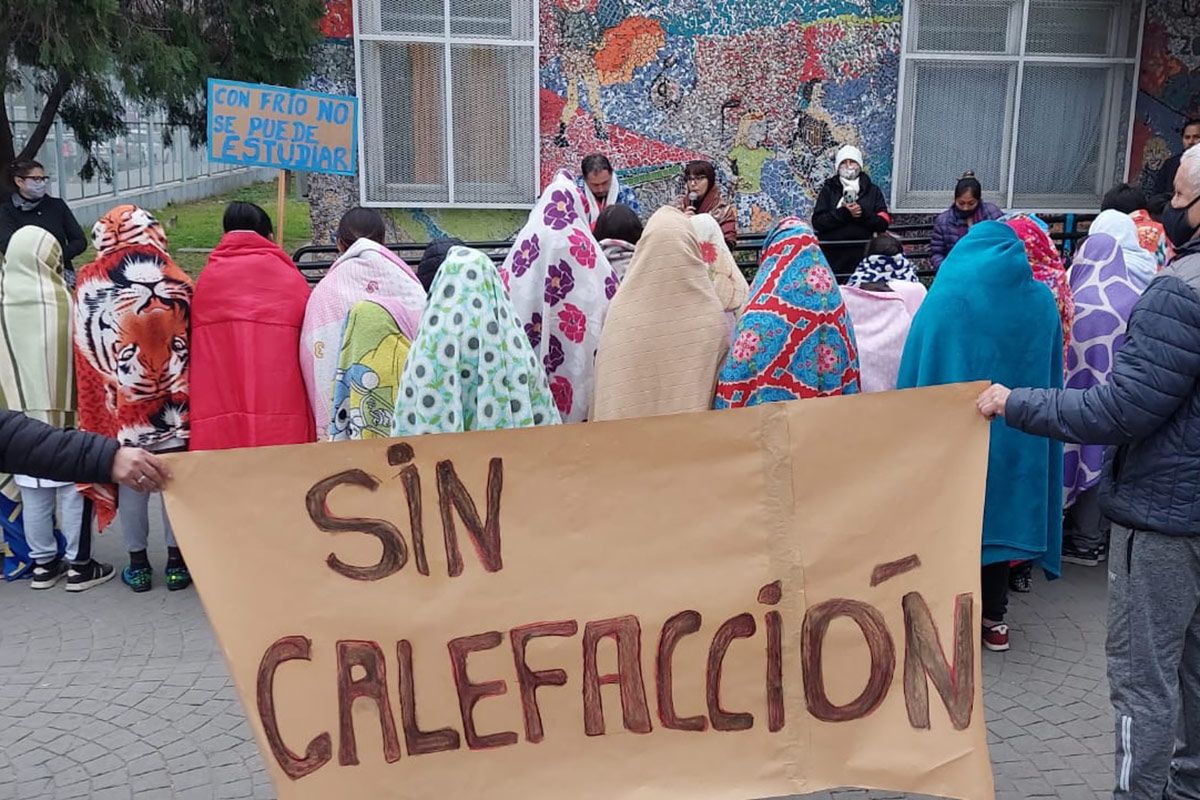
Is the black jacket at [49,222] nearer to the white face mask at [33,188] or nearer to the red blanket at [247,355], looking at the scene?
the white face mask at [33,188]

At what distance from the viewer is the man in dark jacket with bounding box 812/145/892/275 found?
8320 mm

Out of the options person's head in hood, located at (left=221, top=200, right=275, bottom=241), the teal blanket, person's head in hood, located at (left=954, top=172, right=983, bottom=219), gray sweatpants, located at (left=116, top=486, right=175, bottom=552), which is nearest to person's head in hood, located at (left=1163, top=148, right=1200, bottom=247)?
the teal blanket

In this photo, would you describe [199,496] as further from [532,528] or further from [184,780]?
[184,780]

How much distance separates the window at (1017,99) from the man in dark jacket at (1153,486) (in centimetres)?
755

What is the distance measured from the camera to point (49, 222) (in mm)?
8633

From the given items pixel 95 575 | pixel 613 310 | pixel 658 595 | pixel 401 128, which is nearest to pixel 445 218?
pixel 401 128

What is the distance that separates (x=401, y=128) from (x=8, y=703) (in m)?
6.73

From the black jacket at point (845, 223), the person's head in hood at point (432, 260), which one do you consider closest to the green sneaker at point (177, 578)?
the person's head in hood at point (432, 260)

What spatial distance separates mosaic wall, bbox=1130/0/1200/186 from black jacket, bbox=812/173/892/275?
3.57 metres

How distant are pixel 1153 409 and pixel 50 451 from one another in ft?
9.63

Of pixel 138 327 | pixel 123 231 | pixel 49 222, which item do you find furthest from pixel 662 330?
pixel 49 222

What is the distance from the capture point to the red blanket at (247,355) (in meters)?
4.96

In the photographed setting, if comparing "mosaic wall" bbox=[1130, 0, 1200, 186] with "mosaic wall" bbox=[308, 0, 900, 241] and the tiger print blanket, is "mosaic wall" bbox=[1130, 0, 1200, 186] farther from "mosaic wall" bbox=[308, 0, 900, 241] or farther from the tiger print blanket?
the tiger print blanket

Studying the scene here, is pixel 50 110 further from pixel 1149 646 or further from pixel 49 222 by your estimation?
pixel 1149 646
